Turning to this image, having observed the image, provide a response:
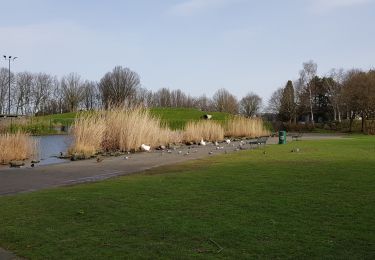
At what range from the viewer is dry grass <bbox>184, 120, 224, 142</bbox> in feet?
107

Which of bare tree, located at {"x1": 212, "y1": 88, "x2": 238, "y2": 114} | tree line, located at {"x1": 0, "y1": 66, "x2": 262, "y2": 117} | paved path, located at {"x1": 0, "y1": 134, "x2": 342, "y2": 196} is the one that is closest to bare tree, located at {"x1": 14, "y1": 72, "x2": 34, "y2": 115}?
tree line, located at {"x1": 0, "y1": 66, "x2": 262, "y2": 117}

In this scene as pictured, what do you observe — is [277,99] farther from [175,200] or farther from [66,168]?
[175,200]

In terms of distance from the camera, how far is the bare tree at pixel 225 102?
87438 millimetres

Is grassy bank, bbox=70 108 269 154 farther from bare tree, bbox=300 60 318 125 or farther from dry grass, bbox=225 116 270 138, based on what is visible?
bare tree, bbox=300 60 318 125

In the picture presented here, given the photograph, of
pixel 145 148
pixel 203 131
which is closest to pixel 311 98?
pixel 203 131

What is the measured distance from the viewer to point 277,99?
8469 cm

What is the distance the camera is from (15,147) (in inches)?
758

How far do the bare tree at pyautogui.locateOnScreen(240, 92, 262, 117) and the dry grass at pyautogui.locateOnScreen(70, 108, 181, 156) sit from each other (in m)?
68.5

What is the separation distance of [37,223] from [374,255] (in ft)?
15.0

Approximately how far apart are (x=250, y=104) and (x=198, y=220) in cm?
8932

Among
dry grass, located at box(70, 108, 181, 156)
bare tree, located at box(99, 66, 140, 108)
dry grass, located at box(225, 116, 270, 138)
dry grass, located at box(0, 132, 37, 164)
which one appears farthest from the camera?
bare tree, located at box(99, 66, 140, 108)

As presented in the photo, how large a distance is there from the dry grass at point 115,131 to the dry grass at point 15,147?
1975mm

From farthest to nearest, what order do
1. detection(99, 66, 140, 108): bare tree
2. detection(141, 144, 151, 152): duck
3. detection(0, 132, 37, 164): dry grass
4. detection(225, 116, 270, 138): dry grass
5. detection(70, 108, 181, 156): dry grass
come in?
detection(99, 66, 140, 108): bare tree < detection(225, 116, 270, 138): dry grass < detection(141, 144, 151, 152): duck < detection(70, 108, 181, 156): dry grass < detection(0, 132, 37, 164): dry grass

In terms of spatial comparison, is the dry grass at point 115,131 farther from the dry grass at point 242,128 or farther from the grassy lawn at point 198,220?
the dry grass at point 242,128
